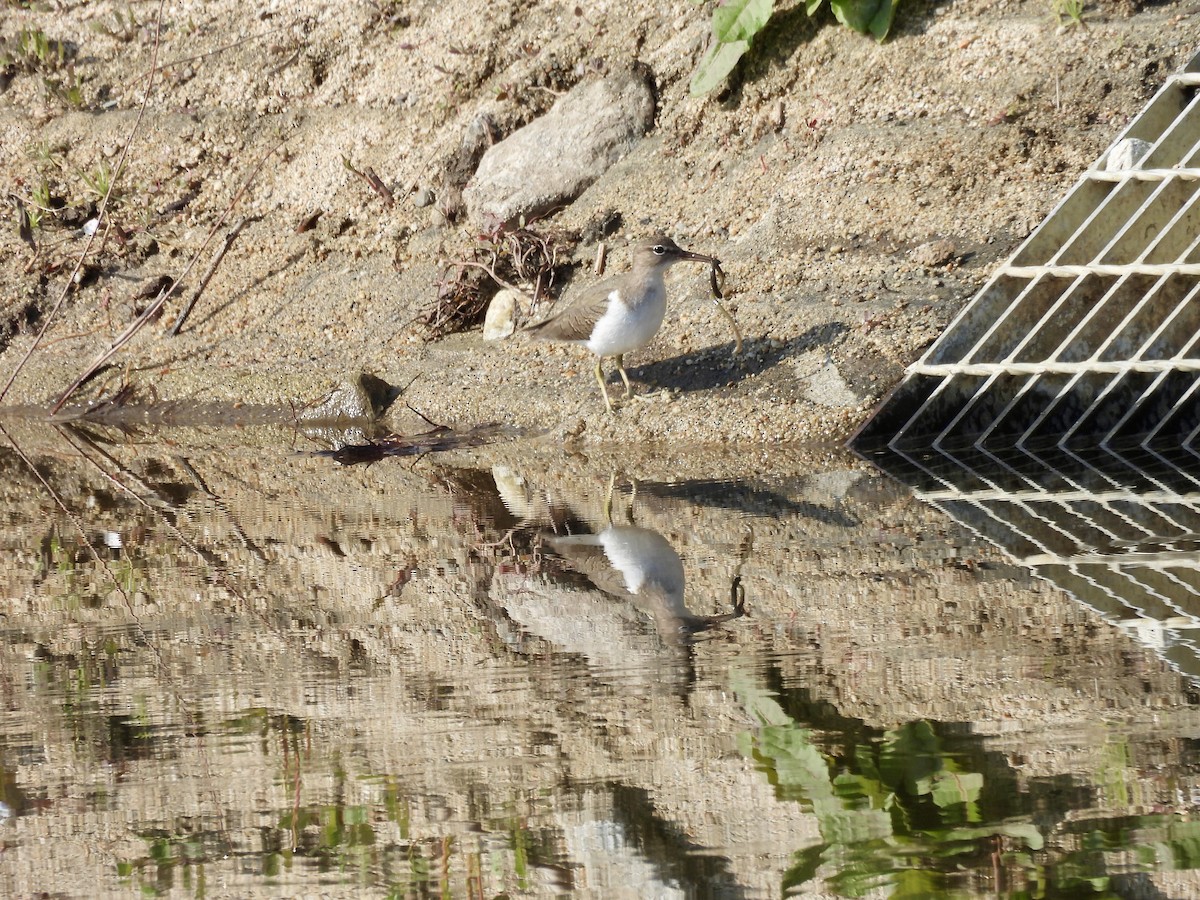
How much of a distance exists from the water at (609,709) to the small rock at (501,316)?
384 cm

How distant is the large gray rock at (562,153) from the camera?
1065 cm

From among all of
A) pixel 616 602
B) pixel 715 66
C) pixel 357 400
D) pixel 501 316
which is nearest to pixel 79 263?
pixel 357 400

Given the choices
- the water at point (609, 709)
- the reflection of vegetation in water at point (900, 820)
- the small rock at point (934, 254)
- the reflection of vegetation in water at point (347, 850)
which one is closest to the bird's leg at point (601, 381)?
the small rock at point (934, 254)

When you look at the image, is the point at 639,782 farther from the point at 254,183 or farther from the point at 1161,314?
the point at 254,183

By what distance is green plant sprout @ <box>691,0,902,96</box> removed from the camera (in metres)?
9.99

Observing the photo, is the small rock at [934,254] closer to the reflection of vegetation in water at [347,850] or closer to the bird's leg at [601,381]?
the bird's leg at [601,381]

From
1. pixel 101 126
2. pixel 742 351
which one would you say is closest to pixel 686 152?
pixel 742 351

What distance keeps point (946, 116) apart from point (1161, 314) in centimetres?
237

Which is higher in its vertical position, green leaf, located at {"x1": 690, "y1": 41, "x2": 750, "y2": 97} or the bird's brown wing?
green leaf, located at {"x1": 690, "y1": 41, "x2": 750, "y2": 97}

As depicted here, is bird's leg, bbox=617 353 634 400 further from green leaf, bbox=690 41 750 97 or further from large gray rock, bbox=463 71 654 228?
green leaf, bbox=690 41 750 97

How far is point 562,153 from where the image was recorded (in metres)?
10.8

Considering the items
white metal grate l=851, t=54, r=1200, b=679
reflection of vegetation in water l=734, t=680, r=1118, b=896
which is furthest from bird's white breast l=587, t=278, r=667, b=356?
reflection of vegetation in water l=734, t=680, r=1118, b=896

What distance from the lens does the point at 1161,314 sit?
773cm

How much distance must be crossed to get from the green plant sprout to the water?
15.5 feet
